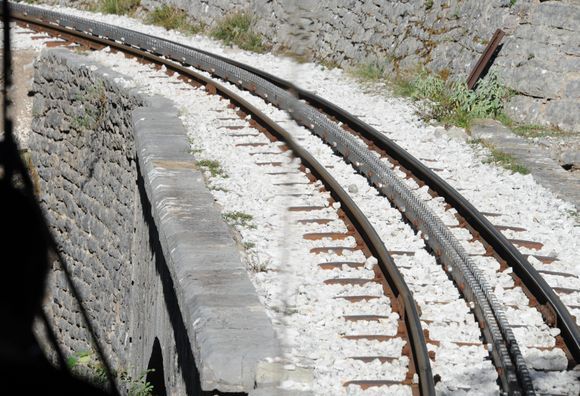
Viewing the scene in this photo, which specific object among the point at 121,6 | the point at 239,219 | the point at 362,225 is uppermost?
the point at 362,225

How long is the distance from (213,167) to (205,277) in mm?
3183

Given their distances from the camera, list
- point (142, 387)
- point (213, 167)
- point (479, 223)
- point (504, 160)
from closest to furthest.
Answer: point (479, 223)
point (142, 387)
point (213, 167)
point (504, 160)

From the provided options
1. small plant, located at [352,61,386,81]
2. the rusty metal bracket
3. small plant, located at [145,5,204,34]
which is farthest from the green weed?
small plant, located at [145,5,204,34]

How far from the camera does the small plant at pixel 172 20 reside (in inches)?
754

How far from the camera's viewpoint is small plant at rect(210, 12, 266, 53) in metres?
17.6

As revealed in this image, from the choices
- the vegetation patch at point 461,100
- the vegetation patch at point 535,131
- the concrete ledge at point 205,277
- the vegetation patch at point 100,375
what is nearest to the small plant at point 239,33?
the vegetation patch at point 461,100

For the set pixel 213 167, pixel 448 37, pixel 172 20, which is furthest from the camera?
pixel 172 20

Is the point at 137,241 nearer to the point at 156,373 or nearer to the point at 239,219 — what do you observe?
the point at 156,373

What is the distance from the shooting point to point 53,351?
42.8ft

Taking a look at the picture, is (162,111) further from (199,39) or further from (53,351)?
(199,39)

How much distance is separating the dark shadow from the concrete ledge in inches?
58.6

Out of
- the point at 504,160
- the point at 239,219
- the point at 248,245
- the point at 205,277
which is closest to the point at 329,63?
the point at 504,160

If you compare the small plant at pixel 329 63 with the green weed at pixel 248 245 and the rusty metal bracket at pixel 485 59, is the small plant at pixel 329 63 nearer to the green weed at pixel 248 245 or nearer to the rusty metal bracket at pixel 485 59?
the rusty metal bracket at pixel 485 59

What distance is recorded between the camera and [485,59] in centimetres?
1245
